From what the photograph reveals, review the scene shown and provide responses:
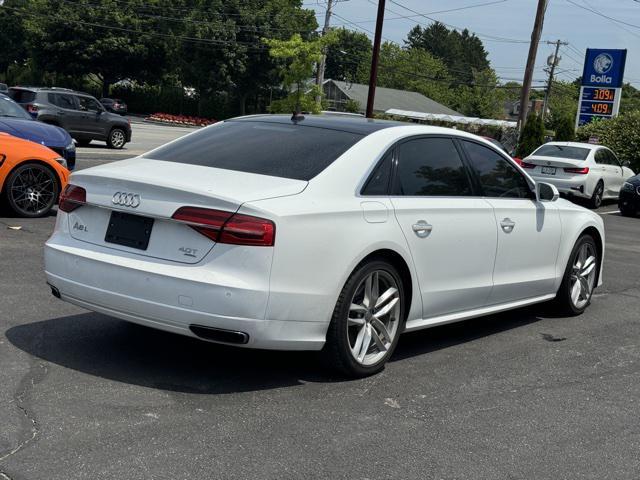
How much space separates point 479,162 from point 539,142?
24585 mm

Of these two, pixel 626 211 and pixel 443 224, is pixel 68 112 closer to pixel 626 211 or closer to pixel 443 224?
pixel 626 211

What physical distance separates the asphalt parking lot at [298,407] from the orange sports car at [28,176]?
3751mm

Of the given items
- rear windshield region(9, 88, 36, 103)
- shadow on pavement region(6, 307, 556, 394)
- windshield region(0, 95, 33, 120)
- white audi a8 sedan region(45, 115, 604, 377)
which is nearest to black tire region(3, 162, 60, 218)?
windshield region(0, 95, 33, 120)

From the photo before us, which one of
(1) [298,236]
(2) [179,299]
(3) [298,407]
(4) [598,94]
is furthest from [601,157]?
(2) [179,299]

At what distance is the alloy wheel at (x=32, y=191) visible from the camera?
1017 centimetres

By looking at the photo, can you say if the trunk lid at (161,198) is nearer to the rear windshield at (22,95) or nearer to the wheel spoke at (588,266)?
the wheel spoke at (588,266)

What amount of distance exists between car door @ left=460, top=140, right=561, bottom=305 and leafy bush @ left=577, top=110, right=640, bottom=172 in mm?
22285

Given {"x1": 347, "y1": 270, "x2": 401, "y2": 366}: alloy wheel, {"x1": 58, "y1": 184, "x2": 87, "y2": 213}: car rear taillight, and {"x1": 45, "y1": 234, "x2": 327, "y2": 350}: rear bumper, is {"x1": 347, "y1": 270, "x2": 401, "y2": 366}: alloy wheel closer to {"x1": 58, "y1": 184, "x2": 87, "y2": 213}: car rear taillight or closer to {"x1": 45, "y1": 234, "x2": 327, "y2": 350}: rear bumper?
{"x1": 45, "y1": 234, "x2": 327, "y2": 350}: rear bumper

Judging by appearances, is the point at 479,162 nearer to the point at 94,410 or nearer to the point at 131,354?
the point at 131,354

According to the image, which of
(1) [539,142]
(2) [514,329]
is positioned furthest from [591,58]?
(2) [514,329]

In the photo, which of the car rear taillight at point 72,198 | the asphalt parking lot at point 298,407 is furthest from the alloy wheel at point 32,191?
the car rear taillight at point 72,198

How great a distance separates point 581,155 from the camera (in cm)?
2011

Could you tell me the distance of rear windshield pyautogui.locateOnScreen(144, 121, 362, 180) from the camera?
508cm

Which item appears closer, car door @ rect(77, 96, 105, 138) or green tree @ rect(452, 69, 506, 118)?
car door @ rect(77, 96, 105, 138)
